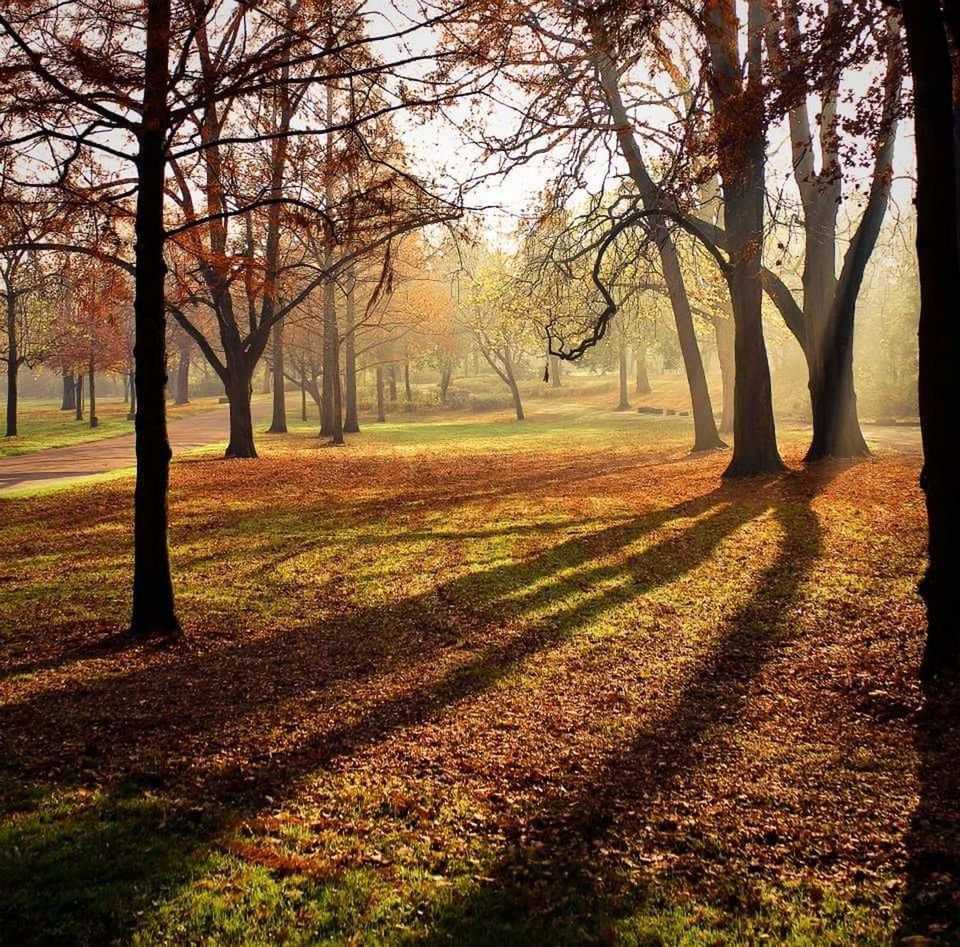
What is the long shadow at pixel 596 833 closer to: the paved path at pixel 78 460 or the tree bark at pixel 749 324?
the tree bark at pixel 749 324

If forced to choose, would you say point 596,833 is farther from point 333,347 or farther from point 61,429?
point 61,429

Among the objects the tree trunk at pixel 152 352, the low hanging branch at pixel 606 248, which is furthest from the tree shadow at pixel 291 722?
the low hanging branch at pixel 606 248

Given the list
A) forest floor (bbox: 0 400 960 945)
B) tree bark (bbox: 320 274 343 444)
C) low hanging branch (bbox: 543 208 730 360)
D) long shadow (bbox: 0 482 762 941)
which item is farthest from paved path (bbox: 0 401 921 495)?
long shadow (bbox: 0 482 762 941)

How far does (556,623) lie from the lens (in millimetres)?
7367

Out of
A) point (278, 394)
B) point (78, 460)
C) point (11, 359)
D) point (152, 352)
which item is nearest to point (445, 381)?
point (278, 394)

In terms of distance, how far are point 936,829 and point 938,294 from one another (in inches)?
134

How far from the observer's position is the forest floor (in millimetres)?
3285

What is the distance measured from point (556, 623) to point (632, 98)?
51.8 ft

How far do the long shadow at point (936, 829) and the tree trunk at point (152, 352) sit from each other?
6055 millimetres

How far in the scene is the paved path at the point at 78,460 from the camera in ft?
58.2

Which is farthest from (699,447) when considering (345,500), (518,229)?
(345,500)

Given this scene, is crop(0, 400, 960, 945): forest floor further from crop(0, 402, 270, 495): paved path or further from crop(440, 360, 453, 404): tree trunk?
crop(440, 360, 453, 404): tree trunk

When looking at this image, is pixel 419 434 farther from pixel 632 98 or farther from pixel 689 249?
pixel 632 98

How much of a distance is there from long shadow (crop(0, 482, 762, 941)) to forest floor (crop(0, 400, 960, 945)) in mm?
24
